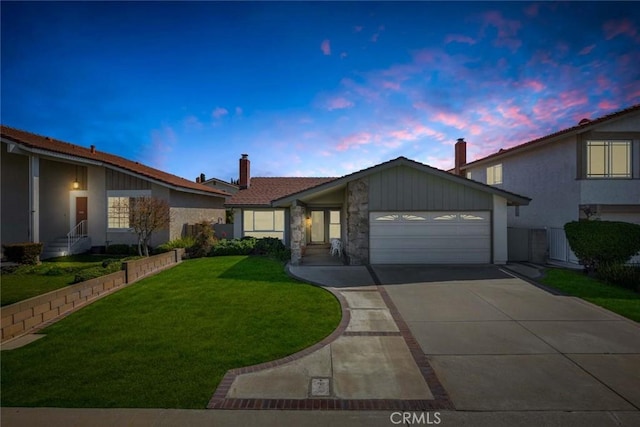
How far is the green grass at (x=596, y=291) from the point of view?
23.4 feet

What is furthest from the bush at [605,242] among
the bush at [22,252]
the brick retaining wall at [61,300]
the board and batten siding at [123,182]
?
the bush at [22,252]

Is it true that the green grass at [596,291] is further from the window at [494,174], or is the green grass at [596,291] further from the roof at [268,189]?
the roof at [268,189]

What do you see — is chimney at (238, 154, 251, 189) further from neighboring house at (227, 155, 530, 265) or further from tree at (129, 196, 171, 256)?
neighboring house at (227, 155, 530, 265)

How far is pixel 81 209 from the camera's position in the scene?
16.2 m

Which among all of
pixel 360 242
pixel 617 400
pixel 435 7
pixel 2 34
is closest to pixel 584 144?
pixel 435 7

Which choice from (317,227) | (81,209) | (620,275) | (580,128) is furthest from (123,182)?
(580,128)

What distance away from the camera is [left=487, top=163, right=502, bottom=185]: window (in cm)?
1933

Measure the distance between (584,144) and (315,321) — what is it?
15567 mm

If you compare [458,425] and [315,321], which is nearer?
[458,425]

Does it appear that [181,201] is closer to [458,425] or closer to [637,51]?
[458,425]

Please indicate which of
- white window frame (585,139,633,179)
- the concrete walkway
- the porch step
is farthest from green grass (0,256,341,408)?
white window frame (585,139,633,179)

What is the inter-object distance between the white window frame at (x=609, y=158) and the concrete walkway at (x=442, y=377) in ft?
31.9

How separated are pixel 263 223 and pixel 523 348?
604 inches

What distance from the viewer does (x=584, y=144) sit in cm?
1322
